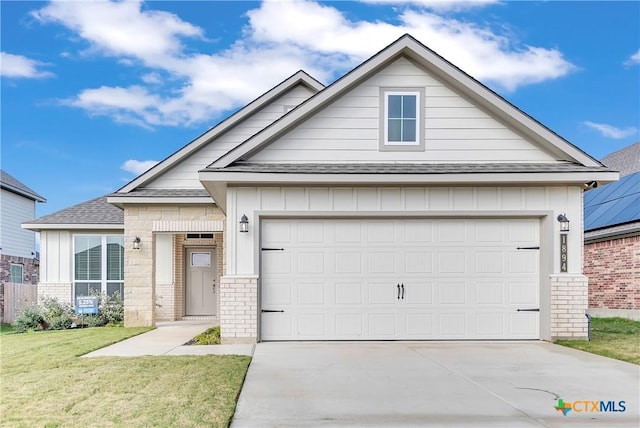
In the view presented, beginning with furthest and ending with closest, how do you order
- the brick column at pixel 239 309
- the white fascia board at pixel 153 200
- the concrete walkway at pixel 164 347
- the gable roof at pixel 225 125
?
the gable roof at pixel 225 125 → the white fascia board at pixel 153 200 → the brick column at pixel 239 309 → the concrete walkway at pixel 164 347

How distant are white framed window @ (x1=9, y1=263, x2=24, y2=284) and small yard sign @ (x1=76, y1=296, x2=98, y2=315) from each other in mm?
10508

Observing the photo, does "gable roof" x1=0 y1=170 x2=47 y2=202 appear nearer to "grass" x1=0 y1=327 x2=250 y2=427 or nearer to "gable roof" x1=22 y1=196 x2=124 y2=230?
"gable roof" x1=22 y1=196 x2=124 y2=230

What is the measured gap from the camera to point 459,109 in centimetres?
1123

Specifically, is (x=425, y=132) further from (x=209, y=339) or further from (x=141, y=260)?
(x=141, y=260)

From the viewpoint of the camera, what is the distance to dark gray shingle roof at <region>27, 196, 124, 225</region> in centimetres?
1728

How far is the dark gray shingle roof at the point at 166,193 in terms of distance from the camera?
1483 centimetres

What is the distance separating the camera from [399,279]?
1080 centimetres

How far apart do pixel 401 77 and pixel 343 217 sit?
3130 mm

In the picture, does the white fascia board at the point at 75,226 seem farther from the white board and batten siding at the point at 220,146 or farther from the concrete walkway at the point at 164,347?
the concrete walkway at the point at 164,347

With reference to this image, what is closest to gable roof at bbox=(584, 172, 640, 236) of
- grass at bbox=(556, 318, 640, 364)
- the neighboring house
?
grass at bbox=(556, 318, 640, 364)

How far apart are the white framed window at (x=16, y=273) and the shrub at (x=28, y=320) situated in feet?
30.0

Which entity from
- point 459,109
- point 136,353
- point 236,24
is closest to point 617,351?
point 459,109

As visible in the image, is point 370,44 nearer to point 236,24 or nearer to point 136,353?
point 236,24

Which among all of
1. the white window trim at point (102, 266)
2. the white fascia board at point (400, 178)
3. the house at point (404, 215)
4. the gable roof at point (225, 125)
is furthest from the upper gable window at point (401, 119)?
the white window trim at point (102, 266)
